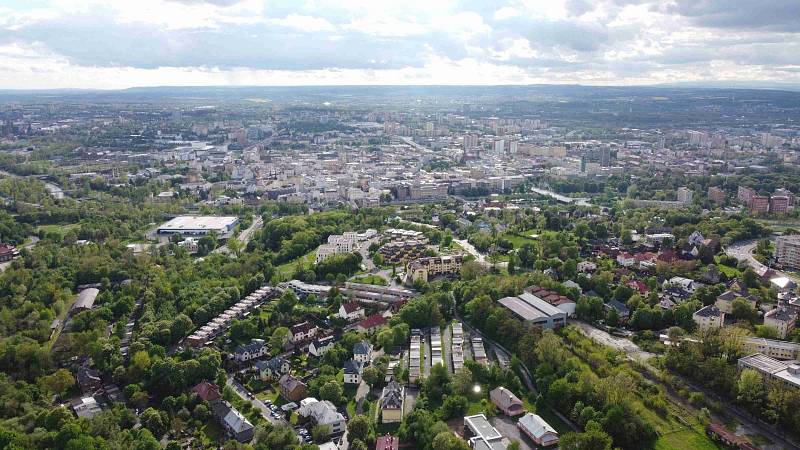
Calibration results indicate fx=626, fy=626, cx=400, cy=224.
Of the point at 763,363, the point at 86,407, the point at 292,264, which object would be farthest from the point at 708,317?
the point at 86,407

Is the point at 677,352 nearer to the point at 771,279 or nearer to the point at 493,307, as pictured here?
the point at 493,307

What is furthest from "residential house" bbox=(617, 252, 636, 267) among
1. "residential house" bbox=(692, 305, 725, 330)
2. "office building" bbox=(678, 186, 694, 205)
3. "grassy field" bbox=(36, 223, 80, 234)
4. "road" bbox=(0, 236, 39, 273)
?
"grassy field" bbox=(36, 223, 80, 234)

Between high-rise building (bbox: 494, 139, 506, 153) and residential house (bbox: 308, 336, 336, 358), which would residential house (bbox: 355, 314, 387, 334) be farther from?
high-rise building (bbox: 494, 139, 506, 153)

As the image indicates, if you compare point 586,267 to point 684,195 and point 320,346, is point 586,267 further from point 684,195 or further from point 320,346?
point 684,195

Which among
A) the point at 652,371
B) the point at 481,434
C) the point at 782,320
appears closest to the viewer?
the point at 481,434

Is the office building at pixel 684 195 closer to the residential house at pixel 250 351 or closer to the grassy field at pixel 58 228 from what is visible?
the residential house at pixel 250 351

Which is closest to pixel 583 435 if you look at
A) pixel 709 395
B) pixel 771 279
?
pixel 709 395
